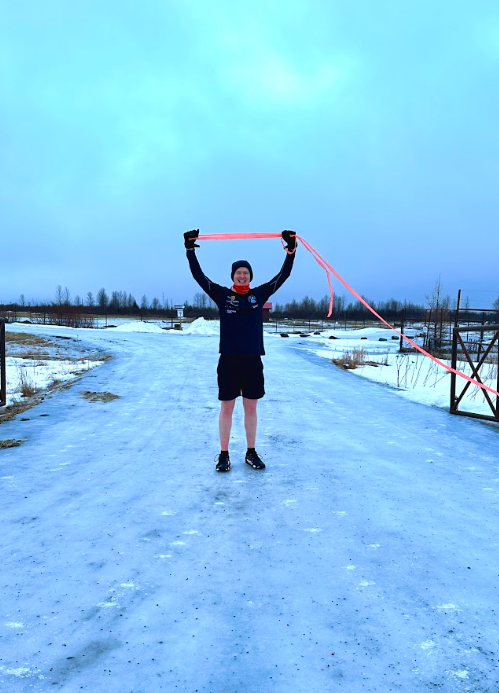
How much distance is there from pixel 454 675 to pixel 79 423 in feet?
15.6

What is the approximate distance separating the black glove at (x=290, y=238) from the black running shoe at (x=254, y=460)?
1.82 meters

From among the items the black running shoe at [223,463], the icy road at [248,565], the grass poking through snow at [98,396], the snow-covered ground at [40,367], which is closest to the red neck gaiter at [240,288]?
the black running shoe at [223,463]

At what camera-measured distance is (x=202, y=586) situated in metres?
2.20

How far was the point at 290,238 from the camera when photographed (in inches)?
160

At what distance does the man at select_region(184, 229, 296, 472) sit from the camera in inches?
154

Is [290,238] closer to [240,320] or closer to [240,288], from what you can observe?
[240,288]

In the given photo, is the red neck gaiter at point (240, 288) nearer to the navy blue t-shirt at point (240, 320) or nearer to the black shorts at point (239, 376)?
the navy blue t-shirt at point (240, 320)

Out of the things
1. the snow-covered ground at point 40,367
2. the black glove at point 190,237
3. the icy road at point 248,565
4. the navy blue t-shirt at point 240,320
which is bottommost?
the snow-covered ground at point 40,367

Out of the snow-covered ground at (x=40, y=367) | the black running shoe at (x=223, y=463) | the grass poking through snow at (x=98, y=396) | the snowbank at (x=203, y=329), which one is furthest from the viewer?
the snowbank at (x=203, y=329)

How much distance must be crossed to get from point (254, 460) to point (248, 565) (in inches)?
64.2

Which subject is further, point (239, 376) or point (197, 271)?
point (197, 271)

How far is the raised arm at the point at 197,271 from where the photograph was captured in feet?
13.1

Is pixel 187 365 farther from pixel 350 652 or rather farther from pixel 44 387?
pixel 350 652

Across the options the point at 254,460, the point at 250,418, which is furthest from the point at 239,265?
the point at 254,460
